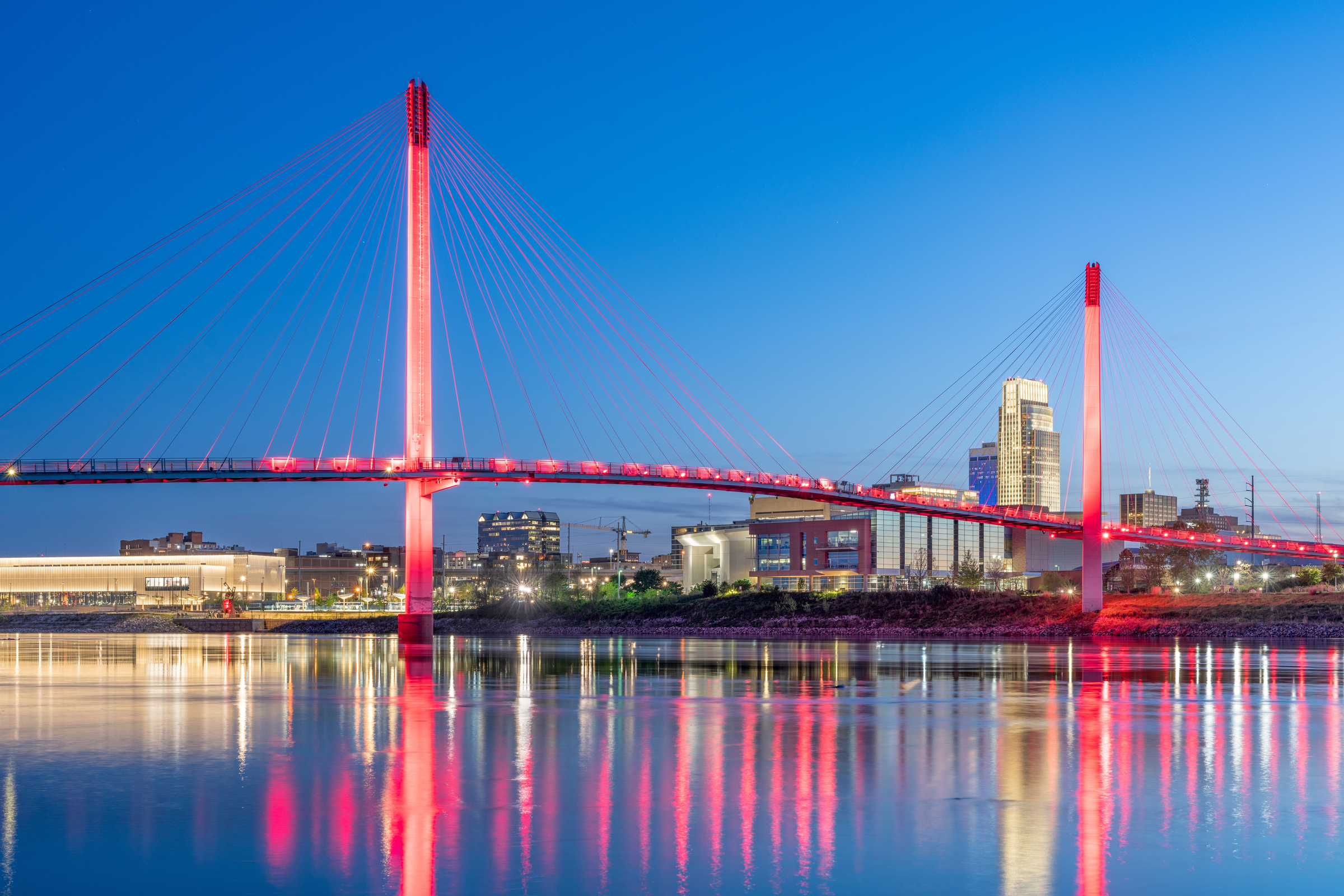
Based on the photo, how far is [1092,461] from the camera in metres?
77.0

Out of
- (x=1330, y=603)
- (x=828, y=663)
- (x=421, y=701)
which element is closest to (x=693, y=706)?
(x=421, y=701)

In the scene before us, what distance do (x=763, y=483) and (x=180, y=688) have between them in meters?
51.6

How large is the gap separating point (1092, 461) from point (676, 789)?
68915mm

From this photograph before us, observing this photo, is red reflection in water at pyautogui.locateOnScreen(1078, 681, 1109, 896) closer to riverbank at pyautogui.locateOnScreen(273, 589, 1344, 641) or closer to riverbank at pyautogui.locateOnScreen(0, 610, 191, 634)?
riverbank at pyautogui.locateOnScreen(273, 589, 1344, 641)

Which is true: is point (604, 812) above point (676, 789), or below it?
above

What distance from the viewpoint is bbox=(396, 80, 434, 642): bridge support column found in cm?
6056

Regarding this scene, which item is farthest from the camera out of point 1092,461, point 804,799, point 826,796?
point 1092,461

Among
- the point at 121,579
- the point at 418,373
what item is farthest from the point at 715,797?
the point at 121,579

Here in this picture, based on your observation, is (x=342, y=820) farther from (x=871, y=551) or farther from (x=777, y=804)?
(x=871, y=551)

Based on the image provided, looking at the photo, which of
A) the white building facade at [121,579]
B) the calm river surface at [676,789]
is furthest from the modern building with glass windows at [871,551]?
the calm river surface at [676,789]

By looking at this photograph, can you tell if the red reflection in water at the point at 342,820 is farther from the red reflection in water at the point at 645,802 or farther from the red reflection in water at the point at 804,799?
the red reflection in water at the point at 804,799

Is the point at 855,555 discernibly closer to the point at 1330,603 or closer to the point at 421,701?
the point at 1330,603

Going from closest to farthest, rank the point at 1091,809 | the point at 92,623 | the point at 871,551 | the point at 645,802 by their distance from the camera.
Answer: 1. the point at 1091,809
2. the point at 645,802
3. the point at 92,623
4. the point at 871,551

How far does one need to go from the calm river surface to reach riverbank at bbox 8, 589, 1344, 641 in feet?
157
